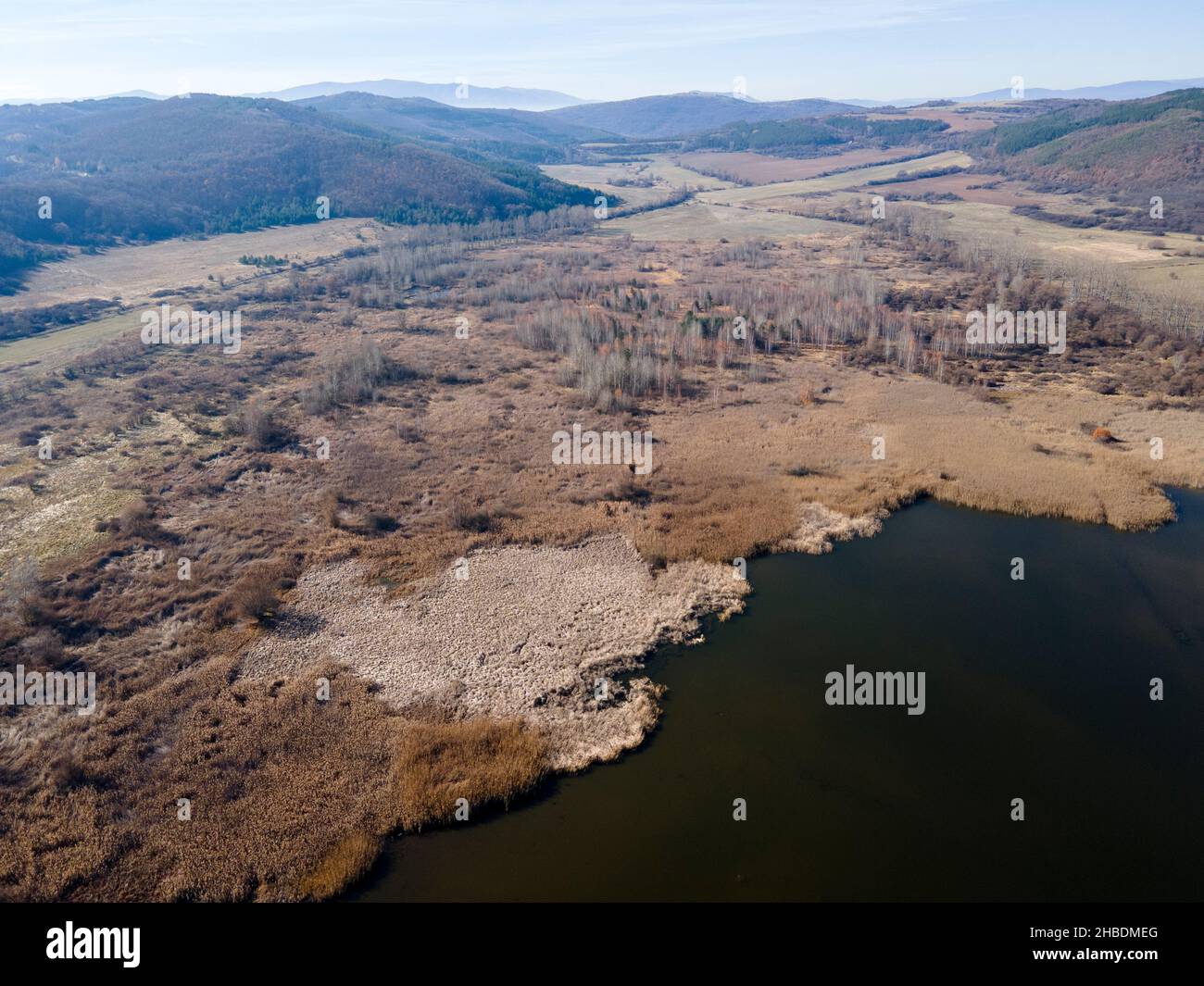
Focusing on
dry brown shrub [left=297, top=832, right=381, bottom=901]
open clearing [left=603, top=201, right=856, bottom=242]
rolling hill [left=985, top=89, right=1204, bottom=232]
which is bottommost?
dry brown shrub [left=297, top=832, right=381, bottom=901]

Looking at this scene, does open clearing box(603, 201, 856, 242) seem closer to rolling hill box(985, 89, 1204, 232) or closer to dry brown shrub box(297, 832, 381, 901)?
rolling hill box(985, 89, 1204, 232)

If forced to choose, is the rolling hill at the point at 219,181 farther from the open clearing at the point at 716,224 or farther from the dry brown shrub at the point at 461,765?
the dry brown shrub at the point at 461,765

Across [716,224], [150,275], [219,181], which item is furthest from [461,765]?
[219,181]

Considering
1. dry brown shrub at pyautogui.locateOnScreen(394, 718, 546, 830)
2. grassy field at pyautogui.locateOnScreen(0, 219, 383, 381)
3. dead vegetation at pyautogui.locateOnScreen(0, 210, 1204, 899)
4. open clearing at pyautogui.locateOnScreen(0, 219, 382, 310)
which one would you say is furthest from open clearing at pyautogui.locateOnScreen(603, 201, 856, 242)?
dry brown shrub at pyautogui.locateOnScreen(394, 718, 546, 830)

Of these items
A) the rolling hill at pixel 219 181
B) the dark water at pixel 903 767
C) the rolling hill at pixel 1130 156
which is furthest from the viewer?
the rolling hill at pixel 1130 156

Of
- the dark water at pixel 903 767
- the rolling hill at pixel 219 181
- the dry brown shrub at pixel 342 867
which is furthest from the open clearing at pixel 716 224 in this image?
the dry brown shrub at pixel 342 867

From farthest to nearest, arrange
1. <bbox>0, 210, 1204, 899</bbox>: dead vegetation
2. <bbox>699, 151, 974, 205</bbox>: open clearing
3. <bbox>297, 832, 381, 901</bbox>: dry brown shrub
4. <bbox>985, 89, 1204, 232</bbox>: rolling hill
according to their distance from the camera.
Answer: <bbox>699, 151, 974, 205</bbox>: open clearing < <bbox>985, 89, 1204, 232</bbox>: rolling hill < <bbox>0, 210, 1204, 899</bbox>: dead vegetation < <bbox>297, 832, 381, 901</bbox>: dry brown shrub
